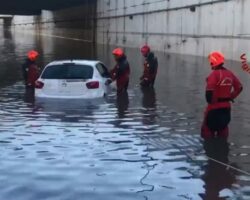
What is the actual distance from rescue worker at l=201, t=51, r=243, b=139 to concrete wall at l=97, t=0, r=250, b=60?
19.2 m

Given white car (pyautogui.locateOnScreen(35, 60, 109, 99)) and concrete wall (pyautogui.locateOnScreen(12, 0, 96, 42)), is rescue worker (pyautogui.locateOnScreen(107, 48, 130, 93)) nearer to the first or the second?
white car (pyautogui.locateOnScreen(35, 60, 109, 99))

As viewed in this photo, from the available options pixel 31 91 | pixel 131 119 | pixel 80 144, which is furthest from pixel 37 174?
pixel 31 91

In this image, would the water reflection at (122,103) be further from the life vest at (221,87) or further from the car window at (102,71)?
the life vest at (221,87)

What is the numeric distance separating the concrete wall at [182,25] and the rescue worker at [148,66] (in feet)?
32.6

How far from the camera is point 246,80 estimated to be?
73.0 feet

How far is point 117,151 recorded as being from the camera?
973cm

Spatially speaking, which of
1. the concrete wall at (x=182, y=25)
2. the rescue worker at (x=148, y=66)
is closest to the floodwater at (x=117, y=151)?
the rescue worker at (x=148, y=66)

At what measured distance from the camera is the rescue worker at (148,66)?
1948cm

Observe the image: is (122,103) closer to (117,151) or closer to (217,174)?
(117,151)

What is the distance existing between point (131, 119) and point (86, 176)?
540cm

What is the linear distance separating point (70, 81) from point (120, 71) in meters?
2.79

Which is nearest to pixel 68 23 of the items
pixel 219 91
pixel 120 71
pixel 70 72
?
pixel 120 71

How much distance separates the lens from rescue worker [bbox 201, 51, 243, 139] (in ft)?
32.4

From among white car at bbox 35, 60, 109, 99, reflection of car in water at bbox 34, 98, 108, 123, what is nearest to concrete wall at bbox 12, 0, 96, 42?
white car at bbox 35, 60, 109, 99
